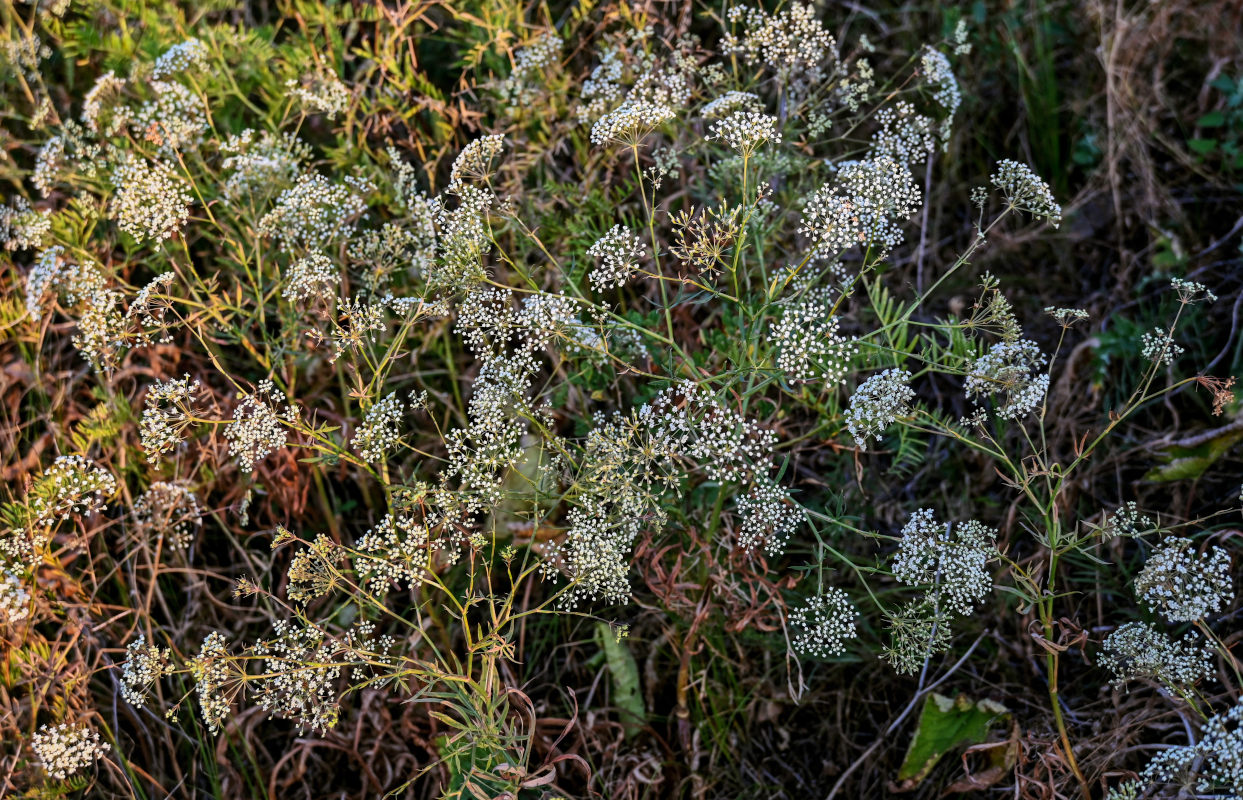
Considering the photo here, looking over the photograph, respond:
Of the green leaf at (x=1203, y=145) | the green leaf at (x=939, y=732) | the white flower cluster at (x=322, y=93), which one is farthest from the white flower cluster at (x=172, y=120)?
the green leaf at (x=1203, y=145)

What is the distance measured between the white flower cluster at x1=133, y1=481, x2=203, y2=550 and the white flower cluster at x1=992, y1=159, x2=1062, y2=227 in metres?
2.84

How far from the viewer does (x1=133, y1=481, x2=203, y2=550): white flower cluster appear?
339 cm

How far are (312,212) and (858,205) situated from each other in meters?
1.71

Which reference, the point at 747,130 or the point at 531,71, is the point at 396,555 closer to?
the point at 747,130

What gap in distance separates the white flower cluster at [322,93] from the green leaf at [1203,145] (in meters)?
3.40

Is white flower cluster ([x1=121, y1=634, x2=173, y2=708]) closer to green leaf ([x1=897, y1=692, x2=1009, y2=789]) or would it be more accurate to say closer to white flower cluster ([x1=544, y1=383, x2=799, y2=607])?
white flower cluster ([x1=544, y1=383, x2=799, y2=607])

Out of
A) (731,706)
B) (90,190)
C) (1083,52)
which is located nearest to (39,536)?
(90,190)

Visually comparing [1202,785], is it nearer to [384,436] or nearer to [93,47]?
[384,436]

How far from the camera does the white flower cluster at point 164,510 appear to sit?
3.39m

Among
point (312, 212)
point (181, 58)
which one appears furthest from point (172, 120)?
point (312, 212)

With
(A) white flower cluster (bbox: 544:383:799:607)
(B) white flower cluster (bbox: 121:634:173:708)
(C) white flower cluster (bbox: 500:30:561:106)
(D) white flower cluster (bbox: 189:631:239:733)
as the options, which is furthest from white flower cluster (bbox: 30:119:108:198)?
(A) white flower cluster (bbox: 544:383:799:607)

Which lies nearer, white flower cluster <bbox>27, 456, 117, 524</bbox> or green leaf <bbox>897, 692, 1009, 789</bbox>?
white flower cluster <bbox>27, 456, 117, 524</bbox>

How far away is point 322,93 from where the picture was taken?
11.5 ft

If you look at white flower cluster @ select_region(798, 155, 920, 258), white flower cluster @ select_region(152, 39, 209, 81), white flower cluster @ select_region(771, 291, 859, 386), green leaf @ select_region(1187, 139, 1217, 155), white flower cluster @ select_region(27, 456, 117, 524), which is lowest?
white flower cluster @ select_region(27, 456, 117, 524)
